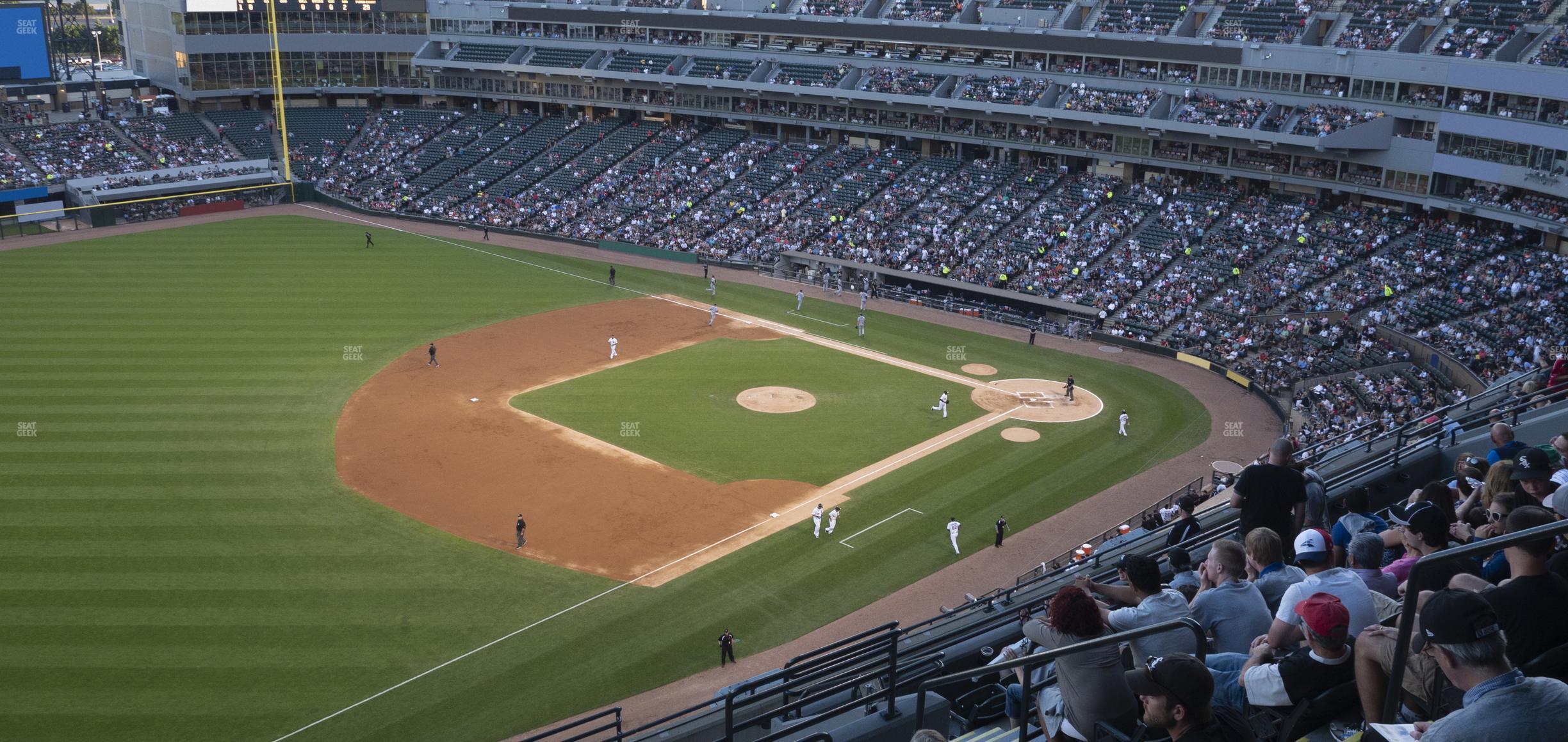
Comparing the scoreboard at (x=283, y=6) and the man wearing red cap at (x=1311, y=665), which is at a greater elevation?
the scoreboard at (x=283, y=6)

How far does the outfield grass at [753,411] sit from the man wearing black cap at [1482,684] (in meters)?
28.7

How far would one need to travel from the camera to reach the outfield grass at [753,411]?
36.0 m

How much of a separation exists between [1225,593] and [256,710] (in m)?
19.5

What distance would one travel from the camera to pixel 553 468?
A: 34625mm

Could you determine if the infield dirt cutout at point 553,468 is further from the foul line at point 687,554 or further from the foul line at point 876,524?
the foul line at point 876,524

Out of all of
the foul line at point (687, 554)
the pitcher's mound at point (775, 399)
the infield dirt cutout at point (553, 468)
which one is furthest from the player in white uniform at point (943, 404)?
the pitcher's mound at point (775, 399)

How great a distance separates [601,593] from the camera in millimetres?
27469

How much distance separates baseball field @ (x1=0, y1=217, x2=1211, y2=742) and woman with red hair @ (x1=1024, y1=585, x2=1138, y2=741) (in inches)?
647

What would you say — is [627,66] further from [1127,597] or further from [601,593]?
[1127,597]

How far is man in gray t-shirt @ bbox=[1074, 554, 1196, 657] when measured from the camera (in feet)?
27.2

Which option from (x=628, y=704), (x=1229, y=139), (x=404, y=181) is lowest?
(x=628, y=704)

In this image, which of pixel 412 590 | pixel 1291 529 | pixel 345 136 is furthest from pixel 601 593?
pixel 345 136

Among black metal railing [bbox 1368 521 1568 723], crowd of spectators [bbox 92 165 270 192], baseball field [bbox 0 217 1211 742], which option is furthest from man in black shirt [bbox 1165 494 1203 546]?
crowd of spectators [bbox 92 165 270 192]

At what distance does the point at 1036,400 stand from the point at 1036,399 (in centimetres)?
17
